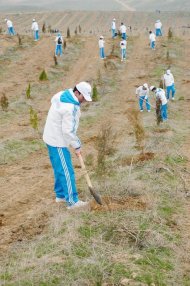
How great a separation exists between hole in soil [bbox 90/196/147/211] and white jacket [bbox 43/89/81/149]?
80 cm

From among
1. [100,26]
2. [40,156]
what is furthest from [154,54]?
[100,26]

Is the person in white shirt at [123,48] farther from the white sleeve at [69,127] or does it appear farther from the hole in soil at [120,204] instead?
the white sleeve at [69,127]

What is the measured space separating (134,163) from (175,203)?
5.68 ft

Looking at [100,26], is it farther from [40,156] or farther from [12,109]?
[40,156]

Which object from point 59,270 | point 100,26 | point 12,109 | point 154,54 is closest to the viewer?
point 59,270

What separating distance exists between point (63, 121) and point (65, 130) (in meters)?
0.11

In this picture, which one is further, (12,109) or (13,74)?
Result: (13,74)

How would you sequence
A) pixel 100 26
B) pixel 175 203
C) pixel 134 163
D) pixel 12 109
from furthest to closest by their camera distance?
pixel 100 26 < pixel 12 109 < pixel 134 163 < pixel 175 203

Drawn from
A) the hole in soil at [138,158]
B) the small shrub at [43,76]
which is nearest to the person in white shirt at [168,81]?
the small shrub at [43,76]

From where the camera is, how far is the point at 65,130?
17.2ft

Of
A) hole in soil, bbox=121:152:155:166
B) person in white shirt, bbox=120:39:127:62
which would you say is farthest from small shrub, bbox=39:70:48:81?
hole in soil, bbox=121:152:155:166

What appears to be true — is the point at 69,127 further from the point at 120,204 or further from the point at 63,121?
the point at 120,204

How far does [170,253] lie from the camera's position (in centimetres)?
455

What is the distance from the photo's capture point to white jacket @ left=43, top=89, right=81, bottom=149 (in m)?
5.22
